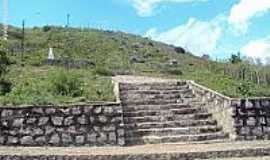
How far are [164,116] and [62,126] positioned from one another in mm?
2649

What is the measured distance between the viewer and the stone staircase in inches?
498

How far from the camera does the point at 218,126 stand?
13250 millimetres

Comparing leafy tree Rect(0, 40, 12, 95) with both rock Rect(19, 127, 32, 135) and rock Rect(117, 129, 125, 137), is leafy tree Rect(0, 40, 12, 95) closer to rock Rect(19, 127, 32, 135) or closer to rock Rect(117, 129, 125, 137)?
rock Rect(19, 127, 32, 135)

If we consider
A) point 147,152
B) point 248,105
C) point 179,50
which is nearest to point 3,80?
point 147,152

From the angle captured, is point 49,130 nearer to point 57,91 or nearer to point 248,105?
point 57,91

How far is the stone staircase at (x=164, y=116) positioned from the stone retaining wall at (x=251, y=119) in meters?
0.45

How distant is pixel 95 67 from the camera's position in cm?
2422

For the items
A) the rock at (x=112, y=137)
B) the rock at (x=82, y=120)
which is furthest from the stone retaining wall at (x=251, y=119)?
the rock at (x=82, y=120)

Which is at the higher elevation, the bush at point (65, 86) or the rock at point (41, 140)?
the bush at point (65, 86)

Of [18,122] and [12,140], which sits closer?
[12,140]

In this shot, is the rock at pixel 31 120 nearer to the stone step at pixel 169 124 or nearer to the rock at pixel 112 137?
the rock at pixel 112 137

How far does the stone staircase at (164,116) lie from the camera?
41.5ft

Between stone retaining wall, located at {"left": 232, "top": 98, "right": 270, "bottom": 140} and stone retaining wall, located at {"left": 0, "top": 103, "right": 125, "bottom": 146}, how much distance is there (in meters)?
2.53

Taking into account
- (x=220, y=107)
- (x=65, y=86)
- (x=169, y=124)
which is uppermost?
(x=65, y=86)
